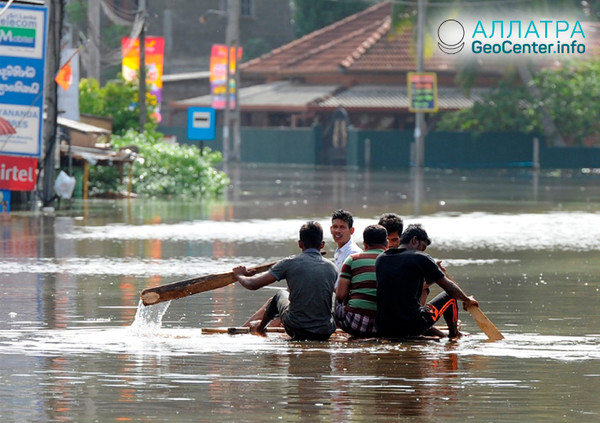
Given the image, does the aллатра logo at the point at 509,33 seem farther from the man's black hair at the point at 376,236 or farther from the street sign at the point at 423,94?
the man's black hair at the point at 376,236

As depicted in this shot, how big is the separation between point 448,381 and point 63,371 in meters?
2.67

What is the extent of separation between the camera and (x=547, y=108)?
6788cm

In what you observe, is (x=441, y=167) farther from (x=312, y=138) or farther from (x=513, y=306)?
(x=513, y=306)

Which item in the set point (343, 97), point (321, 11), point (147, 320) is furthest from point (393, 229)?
point (321, 11)

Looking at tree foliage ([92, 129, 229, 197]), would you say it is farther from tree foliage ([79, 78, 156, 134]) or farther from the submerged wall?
the submerged wall

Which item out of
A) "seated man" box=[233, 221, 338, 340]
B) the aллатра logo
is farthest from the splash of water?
the aллатра logo

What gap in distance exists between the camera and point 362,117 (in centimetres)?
7219

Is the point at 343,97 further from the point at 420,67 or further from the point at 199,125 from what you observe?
the point at 199,125

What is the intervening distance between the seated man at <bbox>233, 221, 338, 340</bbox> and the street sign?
51596 mm

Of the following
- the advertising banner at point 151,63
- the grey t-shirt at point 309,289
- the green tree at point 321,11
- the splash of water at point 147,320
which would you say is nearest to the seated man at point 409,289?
the grey t-shirt at point 309,289

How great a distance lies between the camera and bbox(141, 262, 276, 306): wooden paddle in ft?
42.2

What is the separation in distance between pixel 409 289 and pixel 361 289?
519 millimetres

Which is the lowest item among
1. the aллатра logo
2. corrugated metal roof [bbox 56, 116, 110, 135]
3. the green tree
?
corrugated metal roof [bbox 56, 116, 110, 135]

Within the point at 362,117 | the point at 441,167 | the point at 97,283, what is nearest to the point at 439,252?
the point at 97,283
